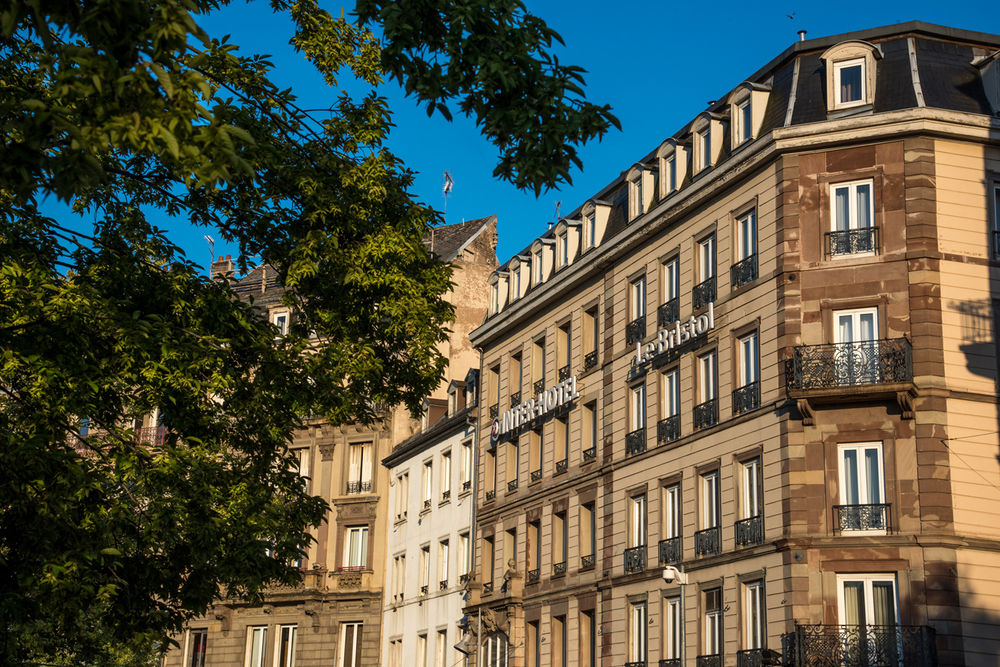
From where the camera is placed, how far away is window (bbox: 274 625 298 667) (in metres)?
67.0

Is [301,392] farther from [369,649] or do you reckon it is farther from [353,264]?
[369,649]

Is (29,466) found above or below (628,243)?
below

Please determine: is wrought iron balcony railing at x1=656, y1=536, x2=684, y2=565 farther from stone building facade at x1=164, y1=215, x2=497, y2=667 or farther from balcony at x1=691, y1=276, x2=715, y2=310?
stone building facade at x1=164, y1=215, x2=497, y2=667

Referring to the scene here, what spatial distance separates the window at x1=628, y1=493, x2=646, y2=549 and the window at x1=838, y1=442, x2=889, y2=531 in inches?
356

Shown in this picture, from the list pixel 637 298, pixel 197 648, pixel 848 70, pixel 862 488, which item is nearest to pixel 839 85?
pixel 848 70

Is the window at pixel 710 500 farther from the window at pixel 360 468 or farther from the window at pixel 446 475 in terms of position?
the window at pixel 360 468

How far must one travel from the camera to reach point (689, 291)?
136ft

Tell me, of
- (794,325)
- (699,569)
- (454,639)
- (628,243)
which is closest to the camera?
(794,325)

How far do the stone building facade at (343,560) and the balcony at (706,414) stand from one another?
2333 cm

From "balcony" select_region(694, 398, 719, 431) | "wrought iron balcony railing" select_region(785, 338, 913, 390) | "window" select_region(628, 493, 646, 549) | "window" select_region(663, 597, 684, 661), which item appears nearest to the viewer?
"wrought iron balcony railing" select_region(785, 338, 913, 390)

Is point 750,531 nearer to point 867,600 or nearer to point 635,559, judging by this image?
point 867,600

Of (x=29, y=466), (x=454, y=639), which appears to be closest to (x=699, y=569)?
(x=454, y=639)

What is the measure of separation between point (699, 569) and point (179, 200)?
81.6ft

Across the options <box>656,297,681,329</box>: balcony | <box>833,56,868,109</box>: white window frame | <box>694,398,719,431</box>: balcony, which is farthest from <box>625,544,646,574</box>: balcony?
<box>833,56,868,109</box>: white window frame
